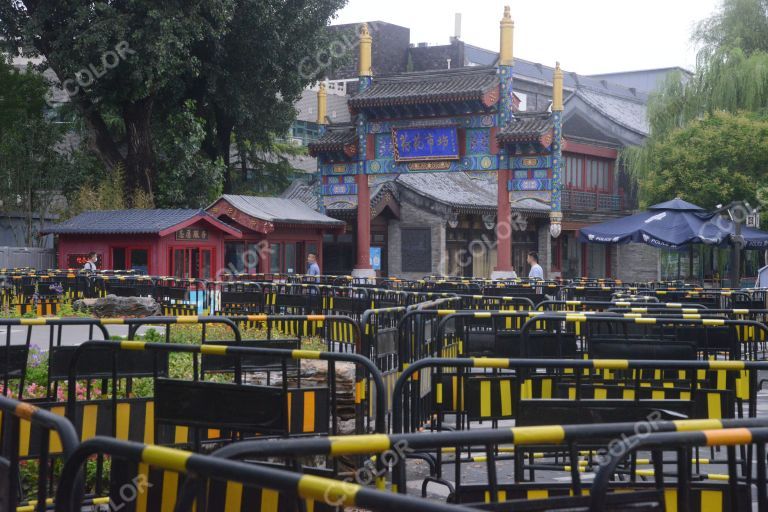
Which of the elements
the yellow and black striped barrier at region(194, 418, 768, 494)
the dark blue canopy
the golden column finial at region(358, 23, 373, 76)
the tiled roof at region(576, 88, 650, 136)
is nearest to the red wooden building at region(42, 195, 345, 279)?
the golden column finial at region(358, 23, 373, 76)

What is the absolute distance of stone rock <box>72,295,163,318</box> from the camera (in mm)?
19906

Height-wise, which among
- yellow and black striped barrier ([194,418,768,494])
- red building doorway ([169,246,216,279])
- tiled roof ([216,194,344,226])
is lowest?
yellow and black striped barrier ([194,418,768,494])

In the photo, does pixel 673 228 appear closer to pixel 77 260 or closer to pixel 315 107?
pixel 77 260

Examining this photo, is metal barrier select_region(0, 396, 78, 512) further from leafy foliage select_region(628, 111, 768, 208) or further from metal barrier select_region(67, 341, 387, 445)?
leafy foliage select_region(628, 111, 768, 208)

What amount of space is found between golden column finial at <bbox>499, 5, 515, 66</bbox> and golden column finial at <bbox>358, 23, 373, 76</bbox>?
5.11 metres

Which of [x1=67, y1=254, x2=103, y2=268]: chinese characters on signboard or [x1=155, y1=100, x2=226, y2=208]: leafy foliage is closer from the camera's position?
[x1=67, y1=254, x2=103, y2=268]: chinese characters on signboard

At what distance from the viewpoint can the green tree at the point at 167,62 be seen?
104 ft

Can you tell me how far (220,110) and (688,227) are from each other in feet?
63.3

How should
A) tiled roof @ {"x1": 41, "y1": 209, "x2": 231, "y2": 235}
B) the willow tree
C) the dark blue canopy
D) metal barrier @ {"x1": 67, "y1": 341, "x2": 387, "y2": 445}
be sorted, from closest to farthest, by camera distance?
1. metal barrier @ {"x1": 67, "y1": 341, "x2": 387, "y2": 445}
2. the dark blue canopy
3. tiled roof @ {"x1": 41, "y1": 209, "x2": 231, "y2": 235}
4. the willow tree

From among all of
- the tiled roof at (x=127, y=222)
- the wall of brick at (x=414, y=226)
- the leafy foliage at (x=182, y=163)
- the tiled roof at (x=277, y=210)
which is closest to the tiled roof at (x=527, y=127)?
the tiled roof at (x=277, y=210)

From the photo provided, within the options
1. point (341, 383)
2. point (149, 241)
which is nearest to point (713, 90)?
point (149, 241)

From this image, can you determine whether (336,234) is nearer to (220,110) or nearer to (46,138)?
(220,110)

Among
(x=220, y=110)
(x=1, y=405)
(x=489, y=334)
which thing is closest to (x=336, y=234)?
(x=220, y=110)

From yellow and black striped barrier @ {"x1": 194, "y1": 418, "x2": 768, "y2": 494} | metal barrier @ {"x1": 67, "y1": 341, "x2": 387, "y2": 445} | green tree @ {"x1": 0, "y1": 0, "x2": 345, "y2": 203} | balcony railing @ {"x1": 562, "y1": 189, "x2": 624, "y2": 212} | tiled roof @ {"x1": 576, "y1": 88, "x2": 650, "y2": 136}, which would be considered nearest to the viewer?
yellow and black striped barrier @ {"x1": 194, "y1": 418, "x2": 768, "y2": 494}
